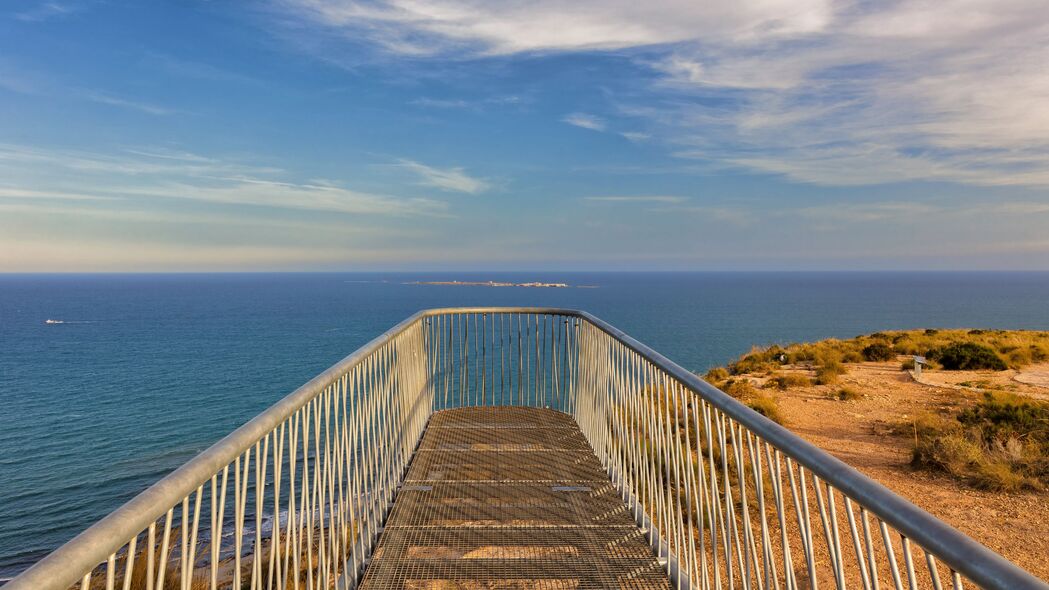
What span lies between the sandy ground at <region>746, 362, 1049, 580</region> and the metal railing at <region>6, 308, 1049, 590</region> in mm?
768

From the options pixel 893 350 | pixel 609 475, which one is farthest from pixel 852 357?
pixel 609 475

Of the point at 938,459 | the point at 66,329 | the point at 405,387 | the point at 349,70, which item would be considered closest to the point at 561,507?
the point at 405,387

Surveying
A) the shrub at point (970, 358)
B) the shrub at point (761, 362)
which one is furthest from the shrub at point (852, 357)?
the shrub at point (970, 358)

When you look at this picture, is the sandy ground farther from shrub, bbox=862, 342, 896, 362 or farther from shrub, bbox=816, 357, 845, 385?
shrub, bbox=862, 342, 896, 362

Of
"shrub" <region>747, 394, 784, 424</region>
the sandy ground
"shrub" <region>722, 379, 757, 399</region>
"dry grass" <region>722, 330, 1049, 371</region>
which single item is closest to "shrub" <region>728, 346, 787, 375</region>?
"dry grass" <region>722, 330, 1049, 371</region>

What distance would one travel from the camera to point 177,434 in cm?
2900

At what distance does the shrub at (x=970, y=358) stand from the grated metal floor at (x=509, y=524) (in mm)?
14490

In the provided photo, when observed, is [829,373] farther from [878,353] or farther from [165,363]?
[165,363]

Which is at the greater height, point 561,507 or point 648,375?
point 648,375

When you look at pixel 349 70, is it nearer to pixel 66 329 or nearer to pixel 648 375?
pixel 648 375

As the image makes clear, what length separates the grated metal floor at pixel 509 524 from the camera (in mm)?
3020

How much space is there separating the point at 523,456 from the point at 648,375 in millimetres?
1771

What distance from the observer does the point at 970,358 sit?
1523cm

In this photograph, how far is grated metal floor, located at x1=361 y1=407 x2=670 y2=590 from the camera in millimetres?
3020
